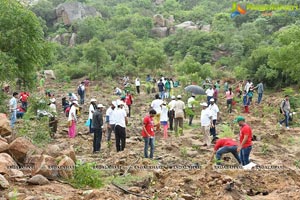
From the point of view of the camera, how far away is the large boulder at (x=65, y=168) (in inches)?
277

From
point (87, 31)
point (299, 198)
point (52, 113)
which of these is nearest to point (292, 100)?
point (52, 113)

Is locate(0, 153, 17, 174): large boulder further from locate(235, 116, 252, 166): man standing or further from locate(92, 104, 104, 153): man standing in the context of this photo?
locate(235, 116, 252, 166): man standing

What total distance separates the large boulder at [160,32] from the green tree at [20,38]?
144 ft

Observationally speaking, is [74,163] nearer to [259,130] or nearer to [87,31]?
[259,130]

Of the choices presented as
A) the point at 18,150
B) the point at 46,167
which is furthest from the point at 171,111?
the point at 46,167

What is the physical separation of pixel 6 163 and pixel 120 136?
4.06 meters

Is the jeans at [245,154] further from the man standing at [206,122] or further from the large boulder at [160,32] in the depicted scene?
the large boulder at [160,32]

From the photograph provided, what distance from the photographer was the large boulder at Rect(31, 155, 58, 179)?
6836 mm

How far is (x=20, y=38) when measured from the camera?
13.9 m

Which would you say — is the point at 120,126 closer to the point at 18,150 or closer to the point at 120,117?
the point at 120,117

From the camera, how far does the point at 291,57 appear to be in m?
21.9

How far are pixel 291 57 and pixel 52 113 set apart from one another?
14.2 m

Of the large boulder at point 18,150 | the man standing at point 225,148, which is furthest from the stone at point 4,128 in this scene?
the man standing at point 225,148

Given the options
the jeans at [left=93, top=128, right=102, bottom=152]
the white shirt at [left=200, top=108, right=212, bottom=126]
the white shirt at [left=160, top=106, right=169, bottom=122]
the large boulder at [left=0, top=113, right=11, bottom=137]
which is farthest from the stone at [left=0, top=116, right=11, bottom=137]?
the white shirt at [left=200, top=108, right=212, bottom=126]
